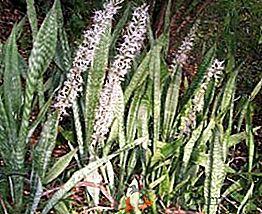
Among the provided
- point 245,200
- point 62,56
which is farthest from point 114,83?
point 245,200

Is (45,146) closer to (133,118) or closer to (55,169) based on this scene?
(55,169)

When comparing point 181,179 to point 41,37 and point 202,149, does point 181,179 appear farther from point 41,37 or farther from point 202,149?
point 41,37

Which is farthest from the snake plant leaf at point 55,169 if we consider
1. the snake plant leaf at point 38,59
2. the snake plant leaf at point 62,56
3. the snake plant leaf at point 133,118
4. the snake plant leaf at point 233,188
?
the snake plant leaf at point 233,188

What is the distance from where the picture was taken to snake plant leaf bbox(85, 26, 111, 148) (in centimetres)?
177

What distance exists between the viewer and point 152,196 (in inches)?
65.2

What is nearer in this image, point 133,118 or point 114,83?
point 114,83

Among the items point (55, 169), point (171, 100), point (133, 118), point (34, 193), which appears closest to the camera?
point (34, 193)

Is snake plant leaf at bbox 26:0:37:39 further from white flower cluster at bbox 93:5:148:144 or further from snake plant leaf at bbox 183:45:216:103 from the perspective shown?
snake plant leaf at bbox 183:45:216:103

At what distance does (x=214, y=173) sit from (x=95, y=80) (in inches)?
15.2

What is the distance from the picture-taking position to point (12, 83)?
171 cm

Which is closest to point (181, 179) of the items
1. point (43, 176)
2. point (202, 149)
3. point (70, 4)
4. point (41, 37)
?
point (202, 149)

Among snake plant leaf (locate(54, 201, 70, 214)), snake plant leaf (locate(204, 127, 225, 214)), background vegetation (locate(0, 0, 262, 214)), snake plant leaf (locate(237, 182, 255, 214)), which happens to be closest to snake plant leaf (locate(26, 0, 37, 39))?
background vegetation (locate(0, 0, 262, 214))

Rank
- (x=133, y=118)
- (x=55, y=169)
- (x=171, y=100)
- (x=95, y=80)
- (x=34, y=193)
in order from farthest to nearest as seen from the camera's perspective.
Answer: (x=171, y=100)
(x=133, y=118)
(x=95, y=80)
(x=55, y=169)
(x=34, y=193)

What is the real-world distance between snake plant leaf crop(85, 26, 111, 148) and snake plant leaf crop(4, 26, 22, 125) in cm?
17
